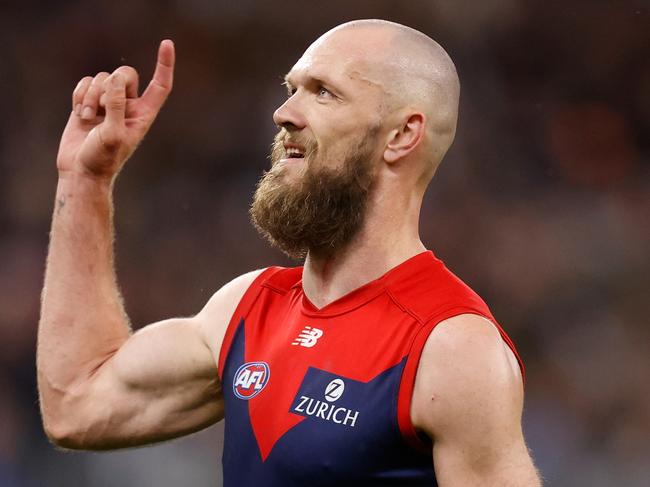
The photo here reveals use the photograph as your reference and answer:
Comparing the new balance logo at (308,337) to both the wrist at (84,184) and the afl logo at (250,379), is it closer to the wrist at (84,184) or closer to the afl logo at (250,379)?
the afl logo at (250,379)

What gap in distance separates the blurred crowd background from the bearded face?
354 cm

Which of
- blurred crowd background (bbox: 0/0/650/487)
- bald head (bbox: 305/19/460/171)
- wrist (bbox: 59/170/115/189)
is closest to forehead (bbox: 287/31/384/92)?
bald head (bbox: 305/19/460/171)

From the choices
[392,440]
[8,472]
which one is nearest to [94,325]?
[392,440]

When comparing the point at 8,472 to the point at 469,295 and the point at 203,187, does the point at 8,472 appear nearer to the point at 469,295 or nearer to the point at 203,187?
the point at 203,187

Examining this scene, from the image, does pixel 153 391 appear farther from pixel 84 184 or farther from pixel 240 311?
pixel 84 184

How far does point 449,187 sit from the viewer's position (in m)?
7.10

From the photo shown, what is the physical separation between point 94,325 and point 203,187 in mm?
4188

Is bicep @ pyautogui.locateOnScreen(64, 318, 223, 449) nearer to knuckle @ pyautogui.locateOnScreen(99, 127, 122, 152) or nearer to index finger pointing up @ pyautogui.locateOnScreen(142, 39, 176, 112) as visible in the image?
knuckle @ pyautogui.locateOnScreen(99, 127, 122, 152)

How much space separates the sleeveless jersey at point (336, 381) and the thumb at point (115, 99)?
24.6 inches

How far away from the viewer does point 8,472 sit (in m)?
6.26

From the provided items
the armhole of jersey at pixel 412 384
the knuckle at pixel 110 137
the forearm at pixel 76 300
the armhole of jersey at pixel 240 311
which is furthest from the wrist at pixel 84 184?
the armhole of jersey at pixel 412 384

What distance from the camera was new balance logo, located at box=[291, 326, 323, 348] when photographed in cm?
288

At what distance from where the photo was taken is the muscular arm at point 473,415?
2.53m

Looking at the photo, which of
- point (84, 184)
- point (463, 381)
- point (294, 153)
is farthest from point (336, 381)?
point (84, 184)
